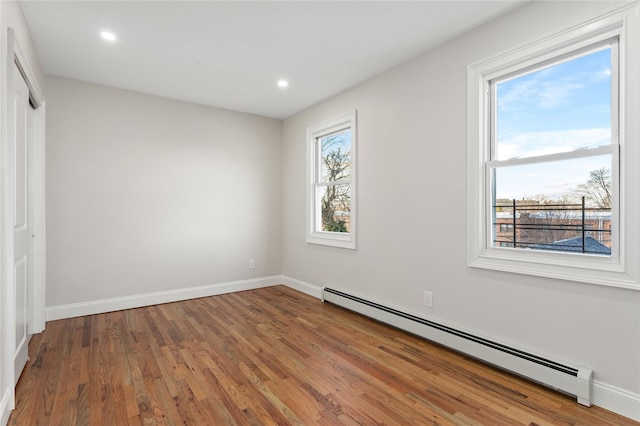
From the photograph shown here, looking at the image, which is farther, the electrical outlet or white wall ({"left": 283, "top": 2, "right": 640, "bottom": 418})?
the electrical outlet

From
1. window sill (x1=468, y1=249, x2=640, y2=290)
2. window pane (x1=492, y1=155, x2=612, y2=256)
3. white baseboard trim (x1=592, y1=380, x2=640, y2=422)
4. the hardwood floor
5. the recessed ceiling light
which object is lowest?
the hardwood floor

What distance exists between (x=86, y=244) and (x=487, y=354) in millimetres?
4075

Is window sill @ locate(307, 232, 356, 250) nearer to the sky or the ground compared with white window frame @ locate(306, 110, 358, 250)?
nearer to the ground

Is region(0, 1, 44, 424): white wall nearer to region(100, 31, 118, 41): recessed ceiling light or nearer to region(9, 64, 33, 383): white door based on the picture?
region(9, 64, 33, 383): white door

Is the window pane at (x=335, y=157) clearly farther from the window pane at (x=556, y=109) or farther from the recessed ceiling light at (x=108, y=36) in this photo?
the recessed ceiling light at (x=108, y=36)

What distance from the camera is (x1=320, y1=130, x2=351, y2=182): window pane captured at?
13.6 feet

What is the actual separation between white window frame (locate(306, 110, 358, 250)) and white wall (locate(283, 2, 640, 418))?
0.31ft

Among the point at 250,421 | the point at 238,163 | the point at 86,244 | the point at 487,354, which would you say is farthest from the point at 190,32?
the point at 487,354

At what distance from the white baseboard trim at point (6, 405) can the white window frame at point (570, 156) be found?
310cm

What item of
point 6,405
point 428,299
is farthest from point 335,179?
point 6,405

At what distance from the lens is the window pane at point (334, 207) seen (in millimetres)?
4148

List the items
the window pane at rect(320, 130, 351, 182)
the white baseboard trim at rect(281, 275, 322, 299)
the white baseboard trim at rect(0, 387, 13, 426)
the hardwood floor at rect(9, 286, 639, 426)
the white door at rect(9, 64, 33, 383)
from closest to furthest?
the white baseboard trim at rect(0, 387, 13, 426)
the hardwood floor at rect(9, 286, 639, 426)
the white door at rect(9, 64, 33, 383)
the window pane at rect(320, 130, 351, 182)
the white baseboard trim at rect(281, 275, 322, 299)

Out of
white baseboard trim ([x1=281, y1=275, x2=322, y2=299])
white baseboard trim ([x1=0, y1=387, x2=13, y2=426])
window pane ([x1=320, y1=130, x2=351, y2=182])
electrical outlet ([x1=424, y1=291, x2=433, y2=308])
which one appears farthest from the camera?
white baseboard trim ([x1=281, y1=275, x2=322, y2=299])

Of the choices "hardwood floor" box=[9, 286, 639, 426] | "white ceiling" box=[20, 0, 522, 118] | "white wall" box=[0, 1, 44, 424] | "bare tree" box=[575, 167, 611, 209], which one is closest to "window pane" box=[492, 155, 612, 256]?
"bare tree" box=[575, 167, 611, 209]
